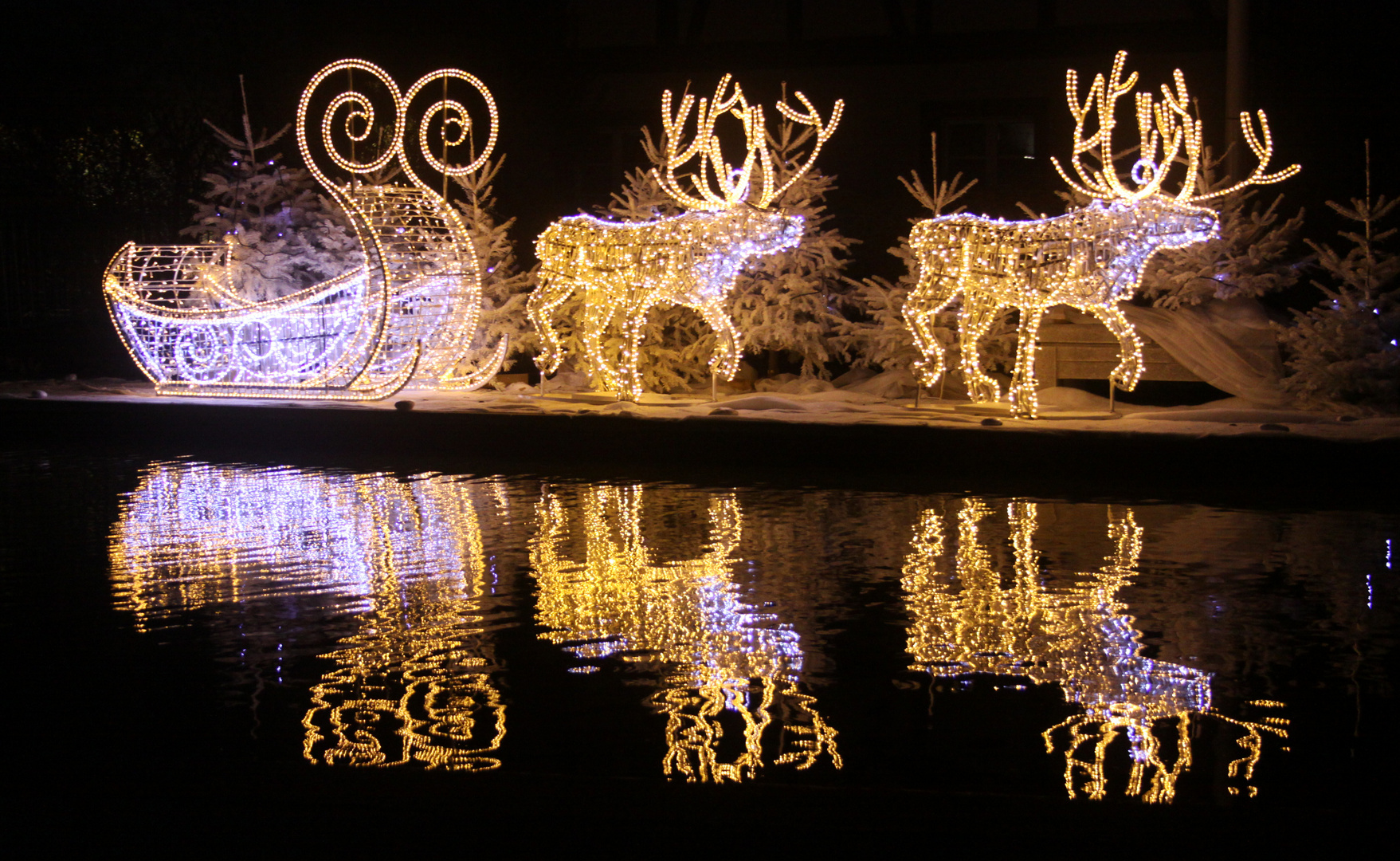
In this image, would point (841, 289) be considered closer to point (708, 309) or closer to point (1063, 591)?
point (708, 309)

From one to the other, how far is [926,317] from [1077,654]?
5.15 meters


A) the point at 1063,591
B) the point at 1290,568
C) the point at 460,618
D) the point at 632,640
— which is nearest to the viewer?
the point at 632,640

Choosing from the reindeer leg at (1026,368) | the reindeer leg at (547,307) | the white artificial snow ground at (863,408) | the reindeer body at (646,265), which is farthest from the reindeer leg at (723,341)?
the reindeer leg at (1026,368)

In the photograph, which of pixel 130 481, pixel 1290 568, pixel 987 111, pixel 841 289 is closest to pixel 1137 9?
pixel 987 111

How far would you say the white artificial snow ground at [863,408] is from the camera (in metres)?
7.71

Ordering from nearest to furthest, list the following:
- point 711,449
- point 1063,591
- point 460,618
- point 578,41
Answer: point 460,618, point 1063,591, point 711,449, point 578,41

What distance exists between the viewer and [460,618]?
4.39 metres

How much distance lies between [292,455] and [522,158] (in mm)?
7358

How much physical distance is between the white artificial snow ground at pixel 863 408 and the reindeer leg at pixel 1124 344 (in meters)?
0.26

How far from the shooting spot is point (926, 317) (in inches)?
348

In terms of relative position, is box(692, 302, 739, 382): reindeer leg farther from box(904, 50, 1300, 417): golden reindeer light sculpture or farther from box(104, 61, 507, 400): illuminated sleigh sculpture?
box(104, 61, 507, 400): illuminated sleigh sculpture

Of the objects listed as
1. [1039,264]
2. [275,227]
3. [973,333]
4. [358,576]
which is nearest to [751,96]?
[275,227]

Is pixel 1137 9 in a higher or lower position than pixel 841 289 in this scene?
higher

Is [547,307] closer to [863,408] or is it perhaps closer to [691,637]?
[863,408]
